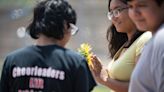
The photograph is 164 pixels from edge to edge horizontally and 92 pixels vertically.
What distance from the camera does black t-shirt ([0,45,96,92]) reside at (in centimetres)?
236

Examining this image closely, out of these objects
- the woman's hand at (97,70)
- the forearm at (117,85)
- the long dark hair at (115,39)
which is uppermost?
the long dark hair at (115,39)

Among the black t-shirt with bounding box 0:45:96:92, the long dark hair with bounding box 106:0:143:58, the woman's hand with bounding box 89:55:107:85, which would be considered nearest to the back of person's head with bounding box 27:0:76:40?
the black t-shirt with bounding box 0:45:96:92

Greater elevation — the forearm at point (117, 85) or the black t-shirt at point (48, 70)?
the black t-shirt at point (48, 70)

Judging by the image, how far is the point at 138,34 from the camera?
243cm

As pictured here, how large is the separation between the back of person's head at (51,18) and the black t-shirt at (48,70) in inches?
3.0

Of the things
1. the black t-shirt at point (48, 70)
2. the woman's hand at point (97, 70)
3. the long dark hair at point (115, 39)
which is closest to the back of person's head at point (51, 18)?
the black t-shirt at point (48, 70)

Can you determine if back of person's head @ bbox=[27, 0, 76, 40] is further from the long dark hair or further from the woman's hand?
the long dark hair

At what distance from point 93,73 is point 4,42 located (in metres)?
8.88

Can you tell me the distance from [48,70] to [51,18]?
26 cm

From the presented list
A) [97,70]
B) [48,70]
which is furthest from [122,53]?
[48,70]

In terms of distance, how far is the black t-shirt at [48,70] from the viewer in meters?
2.36

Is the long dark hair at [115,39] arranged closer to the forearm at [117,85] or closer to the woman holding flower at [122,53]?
the woman holding flower at [122,53]

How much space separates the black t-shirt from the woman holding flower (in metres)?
0.08

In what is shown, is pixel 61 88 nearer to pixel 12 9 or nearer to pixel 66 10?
pixel 66 10
